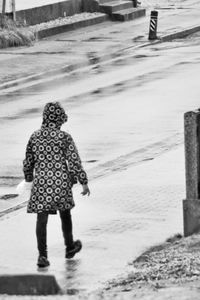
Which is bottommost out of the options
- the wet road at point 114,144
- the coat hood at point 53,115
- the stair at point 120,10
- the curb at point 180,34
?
the curb at point 180,34

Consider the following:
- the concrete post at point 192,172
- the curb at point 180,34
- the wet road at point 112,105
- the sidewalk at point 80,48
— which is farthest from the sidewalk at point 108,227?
the curb at point 180,34

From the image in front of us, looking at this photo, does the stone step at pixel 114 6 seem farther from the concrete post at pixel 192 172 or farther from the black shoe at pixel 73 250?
the black shoe at pixel 73 250

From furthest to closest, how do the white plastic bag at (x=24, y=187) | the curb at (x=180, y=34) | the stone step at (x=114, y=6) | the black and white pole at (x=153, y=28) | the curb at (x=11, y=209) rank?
the stone step at (x=114, y=6) < the curb at (x=180, y=34) < the black and white pole at (x=153, y=28) < the curb at (x=11, y=209) < the white plastic bag at (x=24, y=187)

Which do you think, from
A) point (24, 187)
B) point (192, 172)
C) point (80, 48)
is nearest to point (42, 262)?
point (24, 187)

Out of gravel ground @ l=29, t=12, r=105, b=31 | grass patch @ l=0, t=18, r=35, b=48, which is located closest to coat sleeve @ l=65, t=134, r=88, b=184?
grass patch @ l=0, t=18, r=35, b=48

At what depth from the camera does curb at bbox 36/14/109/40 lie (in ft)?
126

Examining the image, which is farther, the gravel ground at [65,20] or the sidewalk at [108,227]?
the gravel ground at [65,20]

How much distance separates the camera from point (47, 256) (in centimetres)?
1116

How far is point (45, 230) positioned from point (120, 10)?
33.9 meters

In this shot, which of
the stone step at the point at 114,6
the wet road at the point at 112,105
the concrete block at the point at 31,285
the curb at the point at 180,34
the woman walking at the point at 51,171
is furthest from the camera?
the stone step at the point at 114,6

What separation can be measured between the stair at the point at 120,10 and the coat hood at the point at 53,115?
32.3 metres

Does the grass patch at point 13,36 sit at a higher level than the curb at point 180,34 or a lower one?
higher

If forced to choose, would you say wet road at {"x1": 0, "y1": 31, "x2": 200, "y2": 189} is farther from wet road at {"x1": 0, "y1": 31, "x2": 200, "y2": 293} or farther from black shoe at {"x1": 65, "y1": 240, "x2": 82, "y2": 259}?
black shoe at {"x1": 65, "y1": 240, "x2": 82, "y2": 259}

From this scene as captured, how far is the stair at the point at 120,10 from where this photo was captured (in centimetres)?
4334
